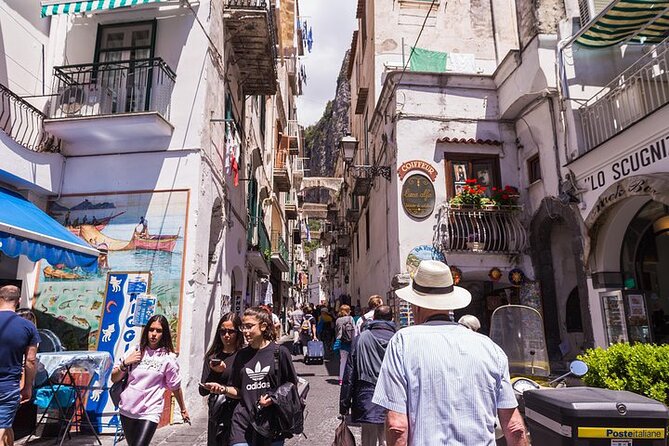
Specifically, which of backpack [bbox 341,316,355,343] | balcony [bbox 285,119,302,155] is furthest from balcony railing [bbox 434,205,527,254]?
balcony [bbox 285,119,302,155]

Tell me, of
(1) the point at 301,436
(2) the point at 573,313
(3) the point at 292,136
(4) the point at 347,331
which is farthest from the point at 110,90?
(3) the point at 292,136

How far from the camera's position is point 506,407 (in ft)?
7.11

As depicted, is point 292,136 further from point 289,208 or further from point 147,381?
point 147,381

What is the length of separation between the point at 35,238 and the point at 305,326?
982cm

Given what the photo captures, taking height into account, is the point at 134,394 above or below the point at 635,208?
below

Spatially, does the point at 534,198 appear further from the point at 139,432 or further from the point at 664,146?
the point at 139,432

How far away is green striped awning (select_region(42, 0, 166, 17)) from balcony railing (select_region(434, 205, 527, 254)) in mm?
8680

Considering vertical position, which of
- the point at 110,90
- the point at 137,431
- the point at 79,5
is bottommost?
the point at 137,431

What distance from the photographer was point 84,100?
8969 mm

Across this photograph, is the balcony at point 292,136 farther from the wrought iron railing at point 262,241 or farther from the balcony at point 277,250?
the wrought iron railing at point 262,241

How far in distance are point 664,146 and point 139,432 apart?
29.0ft

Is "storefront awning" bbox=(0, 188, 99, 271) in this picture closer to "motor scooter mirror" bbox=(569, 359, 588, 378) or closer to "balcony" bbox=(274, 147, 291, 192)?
"motor scooter mirror" bbox=(569, 359, 588, 378)

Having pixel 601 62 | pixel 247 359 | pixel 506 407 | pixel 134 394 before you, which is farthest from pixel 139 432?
pixel 601 62

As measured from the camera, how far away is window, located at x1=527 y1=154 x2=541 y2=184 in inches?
467
